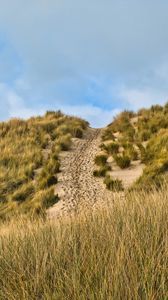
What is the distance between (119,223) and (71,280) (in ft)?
4.88

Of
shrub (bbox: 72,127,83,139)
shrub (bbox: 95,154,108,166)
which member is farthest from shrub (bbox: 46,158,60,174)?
shrub (bbox: 72,127,83,139)

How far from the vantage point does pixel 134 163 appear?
17016 mm

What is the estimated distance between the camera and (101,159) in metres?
18.4

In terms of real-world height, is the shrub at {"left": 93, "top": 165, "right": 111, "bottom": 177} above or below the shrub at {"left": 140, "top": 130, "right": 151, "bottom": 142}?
below

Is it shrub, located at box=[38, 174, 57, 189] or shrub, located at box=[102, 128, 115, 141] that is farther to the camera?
shrub, located at box=[102, 128, 115, 141]

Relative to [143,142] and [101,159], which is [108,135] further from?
[101,159]

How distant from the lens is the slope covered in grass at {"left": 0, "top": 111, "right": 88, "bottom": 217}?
1594 centimetres

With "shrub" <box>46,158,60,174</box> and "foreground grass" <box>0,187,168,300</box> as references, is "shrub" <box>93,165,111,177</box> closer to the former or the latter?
"shrub" <box>46,158,60,174</box>

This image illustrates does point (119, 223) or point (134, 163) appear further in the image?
point (134, 163)

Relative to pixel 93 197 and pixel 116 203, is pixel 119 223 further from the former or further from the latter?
pixel 93 197

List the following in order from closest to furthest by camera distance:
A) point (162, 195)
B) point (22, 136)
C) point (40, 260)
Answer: point (40, 260)
point (162, 195)
point (22, 136)

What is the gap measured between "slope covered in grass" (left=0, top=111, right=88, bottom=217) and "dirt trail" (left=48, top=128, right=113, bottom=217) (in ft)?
1.09

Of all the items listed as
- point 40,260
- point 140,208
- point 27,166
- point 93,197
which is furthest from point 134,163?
point 40,260

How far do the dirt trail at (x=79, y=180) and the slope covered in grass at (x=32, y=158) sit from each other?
1.09 feet
